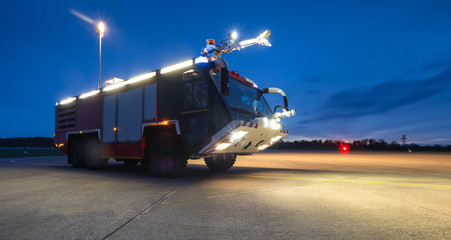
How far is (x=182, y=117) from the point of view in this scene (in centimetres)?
671

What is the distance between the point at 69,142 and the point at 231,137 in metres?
8.33

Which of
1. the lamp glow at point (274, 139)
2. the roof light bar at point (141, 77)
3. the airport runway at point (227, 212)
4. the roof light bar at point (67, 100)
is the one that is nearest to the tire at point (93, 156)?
the roof light bar at point (67, 100)

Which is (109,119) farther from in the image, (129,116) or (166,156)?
(166,156)

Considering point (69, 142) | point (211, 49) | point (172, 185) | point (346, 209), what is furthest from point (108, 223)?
point (69, 142)

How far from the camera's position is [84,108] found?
10.2 metres

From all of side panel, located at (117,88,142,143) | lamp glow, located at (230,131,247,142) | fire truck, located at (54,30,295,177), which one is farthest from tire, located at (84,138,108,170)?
lamp glow, located at (230,131,247,142)

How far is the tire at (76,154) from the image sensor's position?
10.2m

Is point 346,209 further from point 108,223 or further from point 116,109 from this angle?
point 116,109

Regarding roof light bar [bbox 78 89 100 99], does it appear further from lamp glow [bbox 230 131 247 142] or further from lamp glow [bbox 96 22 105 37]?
lamp glow [bbox 96 22 105 37]

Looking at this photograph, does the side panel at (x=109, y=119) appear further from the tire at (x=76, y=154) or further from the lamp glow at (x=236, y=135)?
the lamp glow at (x=236, y=135)

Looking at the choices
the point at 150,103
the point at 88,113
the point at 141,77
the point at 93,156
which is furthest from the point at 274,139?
the point at 88,113

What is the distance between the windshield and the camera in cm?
656

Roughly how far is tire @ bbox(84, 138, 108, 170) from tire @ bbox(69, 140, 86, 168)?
39 centimetres

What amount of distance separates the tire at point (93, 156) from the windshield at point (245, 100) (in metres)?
5.83
